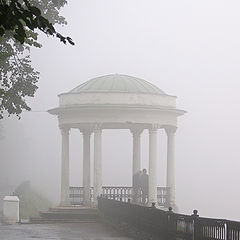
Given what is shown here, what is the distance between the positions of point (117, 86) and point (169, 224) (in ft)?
69.9

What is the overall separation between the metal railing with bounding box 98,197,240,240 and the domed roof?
10178 millimetres

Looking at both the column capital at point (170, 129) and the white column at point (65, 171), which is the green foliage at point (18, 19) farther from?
the column capital at point (170, 129)

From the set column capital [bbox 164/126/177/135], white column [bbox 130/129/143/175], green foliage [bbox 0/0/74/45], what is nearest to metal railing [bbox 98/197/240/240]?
green foliage [bbox 0/0/74/45]

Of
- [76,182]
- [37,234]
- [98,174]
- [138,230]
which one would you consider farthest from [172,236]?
[76,182]

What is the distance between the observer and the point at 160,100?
3975 centimetres

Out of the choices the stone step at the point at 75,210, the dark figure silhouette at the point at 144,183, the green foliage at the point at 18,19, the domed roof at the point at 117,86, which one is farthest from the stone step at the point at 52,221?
the green foliage at the point at 18,19

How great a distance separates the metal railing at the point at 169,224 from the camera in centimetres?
1516

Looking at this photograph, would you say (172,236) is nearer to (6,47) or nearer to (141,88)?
(6,47)

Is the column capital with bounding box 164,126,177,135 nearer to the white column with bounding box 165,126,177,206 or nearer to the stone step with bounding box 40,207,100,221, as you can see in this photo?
the white column with bounding box 165,126,177,206

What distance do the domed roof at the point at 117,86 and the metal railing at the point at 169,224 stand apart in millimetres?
10178

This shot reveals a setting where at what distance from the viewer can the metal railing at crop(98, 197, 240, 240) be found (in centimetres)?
1516

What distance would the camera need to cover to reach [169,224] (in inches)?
778

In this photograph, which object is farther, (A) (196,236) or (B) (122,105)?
(B) (122,105)

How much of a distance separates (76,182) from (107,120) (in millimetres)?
56744
